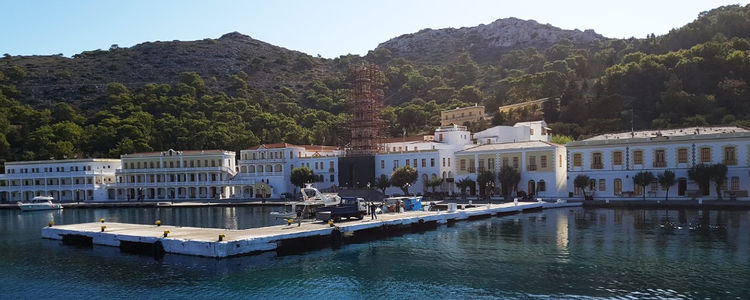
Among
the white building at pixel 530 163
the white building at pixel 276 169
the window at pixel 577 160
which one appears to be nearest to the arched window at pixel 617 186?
the window at pixel 577 160

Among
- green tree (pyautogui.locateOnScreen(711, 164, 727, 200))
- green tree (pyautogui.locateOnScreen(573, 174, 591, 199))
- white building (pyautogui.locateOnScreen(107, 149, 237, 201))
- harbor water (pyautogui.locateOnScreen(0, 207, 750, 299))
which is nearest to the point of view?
harbor water (pyautogui.locateOnScreen(0, 207, 750, 299))

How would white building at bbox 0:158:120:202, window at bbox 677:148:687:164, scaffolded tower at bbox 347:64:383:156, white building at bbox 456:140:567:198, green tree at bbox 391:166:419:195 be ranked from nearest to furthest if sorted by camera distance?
window at bbox 677:148:687:164
white building at bbox 456:140:567:198
green tree at bbox 391:166:419:195
scaffolded tower at bbox 347:64:383:156
white building at bbox 0:158:120:202

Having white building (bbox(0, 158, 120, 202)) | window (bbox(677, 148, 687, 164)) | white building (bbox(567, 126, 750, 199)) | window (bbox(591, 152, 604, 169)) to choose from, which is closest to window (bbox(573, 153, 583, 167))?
white building (bbox(567, 126, 750, 199))

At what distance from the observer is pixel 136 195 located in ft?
272

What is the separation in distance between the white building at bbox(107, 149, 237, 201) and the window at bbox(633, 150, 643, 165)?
52.1 metres

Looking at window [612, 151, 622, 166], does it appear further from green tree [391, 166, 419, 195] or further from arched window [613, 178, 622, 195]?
green tree [391, 166, 419, 195]

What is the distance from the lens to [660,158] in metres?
52.7

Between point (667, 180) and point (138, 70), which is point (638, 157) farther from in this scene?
point (138, 70)

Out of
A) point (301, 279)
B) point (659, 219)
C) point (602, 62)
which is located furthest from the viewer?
point (602, 62)

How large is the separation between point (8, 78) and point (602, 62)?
137 m

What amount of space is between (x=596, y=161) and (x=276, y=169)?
138 feet

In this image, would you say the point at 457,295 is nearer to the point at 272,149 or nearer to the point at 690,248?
the point at 690,248

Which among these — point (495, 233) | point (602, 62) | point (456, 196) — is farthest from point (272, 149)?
point (602, 62)

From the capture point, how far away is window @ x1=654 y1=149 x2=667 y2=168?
2063 inches
